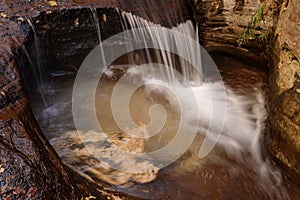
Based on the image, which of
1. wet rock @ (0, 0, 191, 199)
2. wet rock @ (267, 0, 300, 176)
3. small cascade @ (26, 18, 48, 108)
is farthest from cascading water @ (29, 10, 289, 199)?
wet rock @ (0, 0, 191, 199)

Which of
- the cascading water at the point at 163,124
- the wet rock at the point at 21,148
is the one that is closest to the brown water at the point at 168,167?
the cascading water at the point at 163,124

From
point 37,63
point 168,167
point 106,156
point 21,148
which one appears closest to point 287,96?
point 168,167

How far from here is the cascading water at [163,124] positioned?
9.57 feet

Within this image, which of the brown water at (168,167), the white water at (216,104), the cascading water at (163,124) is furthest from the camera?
the white water at (216,104)

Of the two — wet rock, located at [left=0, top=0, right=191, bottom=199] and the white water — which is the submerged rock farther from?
the white water

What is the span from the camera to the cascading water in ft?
9.57

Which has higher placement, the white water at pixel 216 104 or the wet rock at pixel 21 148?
the wet rock at pixel 21 148

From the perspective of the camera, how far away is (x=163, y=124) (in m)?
3.74

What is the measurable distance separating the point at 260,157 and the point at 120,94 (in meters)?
2.01

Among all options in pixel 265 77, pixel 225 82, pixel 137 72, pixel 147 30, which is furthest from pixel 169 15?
pixel 265 77

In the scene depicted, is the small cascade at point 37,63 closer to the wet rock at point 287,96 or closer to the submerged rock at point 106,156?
the submerged rock at point 106,156

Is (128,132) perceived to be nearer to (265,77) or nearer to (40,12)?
(40,12)

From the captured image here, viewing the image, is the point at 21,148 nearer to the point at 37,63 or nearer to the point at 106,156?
the point at 106,156

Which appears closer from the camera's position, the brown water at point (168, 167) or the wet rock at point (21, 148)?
the wet rock at point (21, 148)
